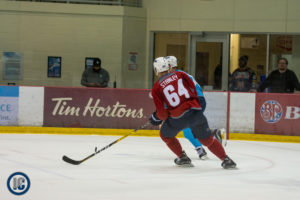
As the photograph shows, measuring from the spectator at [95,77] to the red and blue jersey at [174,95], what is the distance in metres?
4.65

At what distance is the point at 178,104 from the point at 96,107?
13.8 ft

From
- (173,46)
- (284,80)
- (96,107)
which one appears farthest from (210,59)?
(96,107)

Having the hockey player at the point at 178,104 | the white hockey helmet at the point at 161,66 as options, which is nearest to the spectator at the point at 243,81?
the hockey player at the point at 178,104

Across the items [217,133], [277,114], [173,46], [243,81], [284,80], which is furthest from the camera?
[173,46]

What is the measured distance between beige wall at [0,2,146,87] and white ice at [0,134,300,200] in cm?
437

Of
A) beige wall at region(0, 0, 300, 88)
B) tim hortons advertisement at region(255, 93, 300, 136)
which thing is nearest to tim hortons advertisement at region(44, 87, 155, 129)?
tim hortons advertisement at region(255, 93, 300, 136)

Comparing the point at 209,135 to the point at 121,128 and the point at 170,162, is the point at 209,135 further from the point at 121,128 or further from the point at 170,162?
the point at 121,128

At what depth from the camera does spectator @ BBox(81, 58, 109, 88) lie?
1056 cm

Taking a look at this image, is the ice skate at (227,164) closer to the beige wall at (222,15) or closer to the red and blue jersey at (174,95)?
the red and blue jersey at (174,95)

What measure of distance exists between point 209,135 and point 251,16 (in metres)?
7.78

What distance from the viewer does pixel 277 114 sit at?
9.62 meters

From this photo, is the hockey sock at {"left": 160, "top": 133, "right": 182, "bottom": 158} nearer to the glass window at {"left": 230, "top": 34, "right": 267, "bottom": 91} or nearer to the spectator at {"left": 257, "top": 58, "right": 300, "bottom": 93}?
the spectator at {"left": 257, "top": 58, "right": 300, "bottom": 93}

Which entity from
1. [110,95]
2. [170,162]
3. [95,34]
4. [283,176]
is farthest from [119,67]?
[283,176]

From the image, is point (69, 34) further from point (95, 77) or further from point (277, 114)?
point (277, 114)
